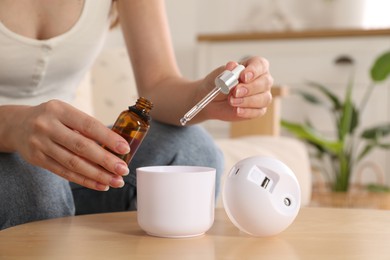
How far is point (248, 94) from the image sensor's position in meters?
0.88

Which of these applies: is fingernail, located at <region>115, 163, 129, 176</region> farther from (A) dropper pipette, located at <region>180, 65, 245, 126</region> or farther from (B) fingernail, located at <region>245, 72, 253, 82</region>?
(B) fingernail, located at <region>245, 72, 253, 82</region>

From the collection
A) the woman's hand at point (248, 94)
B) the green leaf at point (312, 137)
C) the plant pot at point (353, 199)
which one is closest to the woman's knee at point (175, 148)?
the woman's hand at point (248, 94)

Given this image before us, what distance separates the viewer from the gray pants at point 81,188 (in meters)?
0.94

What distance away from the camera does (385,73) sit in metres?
2.87

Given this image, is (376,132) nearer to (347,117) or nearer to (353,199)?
(347,117)

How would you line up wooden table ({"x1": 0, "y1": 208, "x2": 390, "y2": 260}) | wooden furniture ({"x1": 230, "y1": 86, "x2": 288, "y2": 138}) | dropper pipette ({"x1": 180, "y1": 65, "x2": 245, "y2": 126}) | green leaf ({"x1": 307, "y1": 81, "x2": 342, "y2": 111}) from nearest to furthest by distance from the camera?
wooden table ({"x1": 0, "y1": 208, "x2": 390, "y2": 260}), dropper pipette ({"x1": 180, "y1": 65, "x2": 245, "y2": 126}), wooden furniture ({"x1": 230, "y1": 86, "x2": 288, "y2": 138}), green leaf ({"x1": 307, "y1": 81, "x2": 342, "y2": 111})

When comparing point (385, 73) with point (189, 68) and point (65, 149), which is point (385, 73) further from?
point (65, 149)

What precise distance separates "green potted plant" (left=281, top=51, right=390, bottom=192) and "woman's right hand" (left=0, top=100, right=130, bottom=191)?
6.70 ft

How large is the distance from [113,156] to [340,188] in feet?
7.78

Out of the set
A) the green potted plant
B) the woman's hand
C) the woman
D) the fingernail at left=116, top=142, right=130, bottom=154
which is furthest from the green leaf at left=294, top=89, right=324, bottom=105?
the fingernail at left=116, top=142, right=130, bottom=154

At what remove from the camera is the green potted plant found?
283 centimetres

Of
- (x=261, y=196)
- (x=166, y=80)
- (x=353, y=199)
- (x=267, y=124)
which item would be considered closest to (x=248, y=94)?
(x=261, y=196)

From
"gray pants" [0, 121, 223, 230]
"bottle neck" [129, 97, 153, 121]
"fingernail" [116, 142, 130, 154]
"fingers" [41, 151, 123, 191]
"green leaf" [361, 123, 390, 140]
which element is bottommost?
"green leaf" [361, 123, 390, 140]

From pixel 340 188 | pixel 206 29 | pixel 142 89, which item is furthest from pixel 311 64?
pixel 142 89
